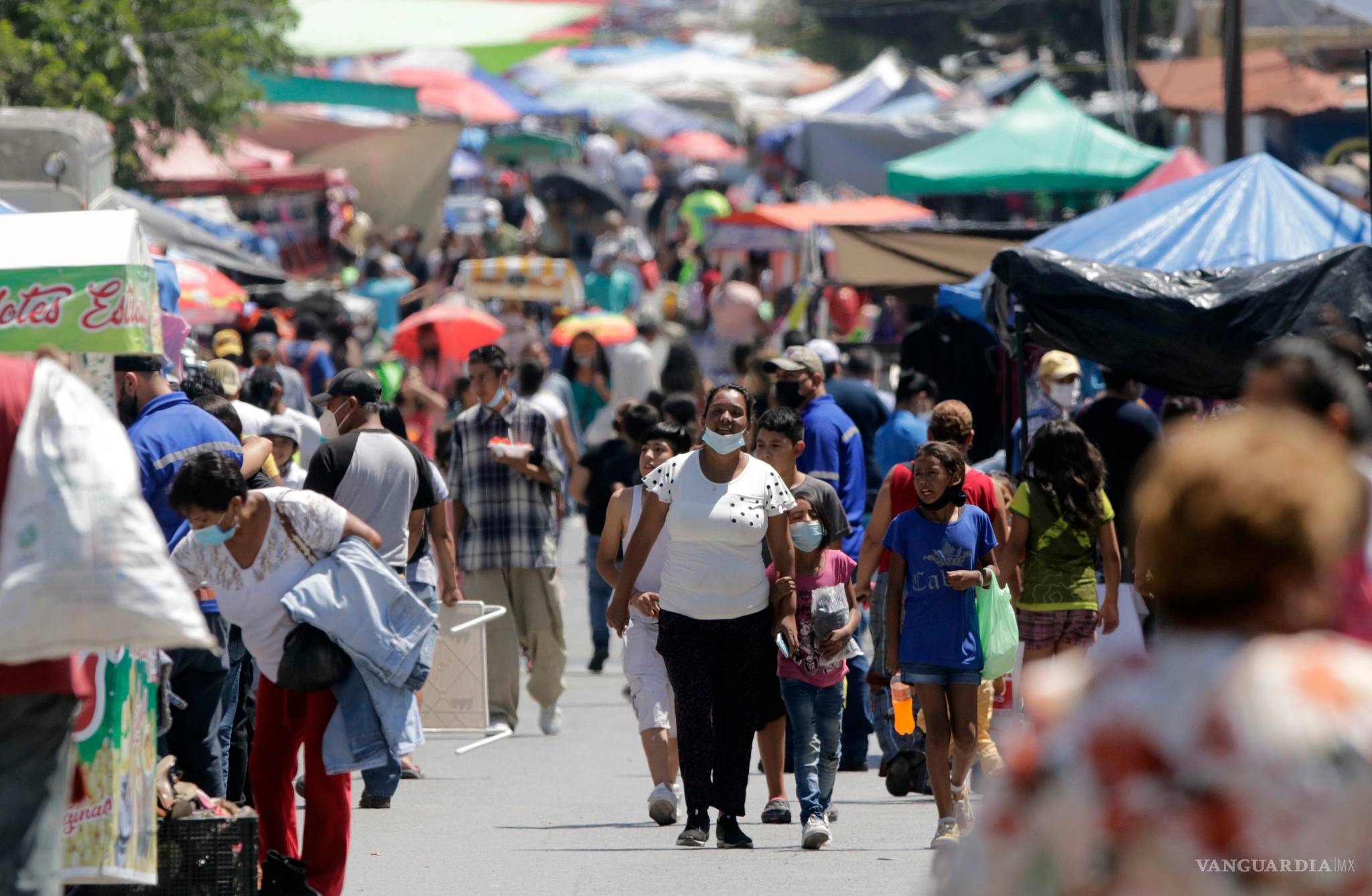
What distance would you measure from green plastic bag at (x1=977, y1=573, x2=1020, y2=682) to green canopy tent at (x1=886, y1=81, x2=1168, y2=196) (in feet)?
41.2

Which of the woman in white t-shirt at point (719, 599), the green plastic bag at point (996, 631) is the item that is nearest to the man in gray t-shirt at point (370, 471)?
the woman in white t-shirt at point (719, 599)

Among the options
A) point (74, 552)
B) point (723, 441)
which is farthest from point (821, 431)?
point (74, 552)

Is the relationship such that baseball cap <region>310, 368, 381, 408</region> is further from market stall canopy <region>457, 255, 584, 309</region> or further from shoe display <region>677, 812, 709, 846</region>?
market stall canopy <region>457, 255, 584, 309</region>

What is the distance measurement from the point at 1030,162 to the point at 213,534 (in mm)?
15475

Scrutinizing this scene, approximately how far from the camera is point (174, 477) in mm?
6633

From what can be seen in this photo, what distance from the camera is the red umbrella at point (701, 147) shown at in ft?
143

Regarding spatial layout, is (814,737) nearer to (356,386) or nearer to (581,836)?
(581,836)

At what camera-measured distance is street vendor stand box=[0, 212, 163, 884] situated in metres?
5.24

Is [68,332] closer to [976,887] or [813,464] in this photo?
[976,887]

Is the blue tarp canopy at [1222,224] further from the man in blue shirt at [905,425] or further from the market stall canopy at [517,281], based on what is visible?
the market stall canopy at [517,281]

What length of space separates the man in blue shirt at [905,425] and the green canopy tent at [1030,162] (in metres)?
8.21

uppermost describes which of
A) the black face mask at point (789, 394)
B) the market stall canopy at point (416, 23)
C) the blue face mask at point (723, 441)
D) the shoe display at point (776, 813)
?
the market stall canopy at point (416, 23)

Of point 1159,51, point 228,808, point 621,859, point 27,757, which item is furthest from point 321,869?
point 1159,51

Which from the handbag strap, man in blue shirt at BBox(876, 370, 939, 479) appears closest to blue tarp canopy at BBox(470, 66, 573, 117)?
man in blue shirt at BBox(876, 370, 939, 479)
